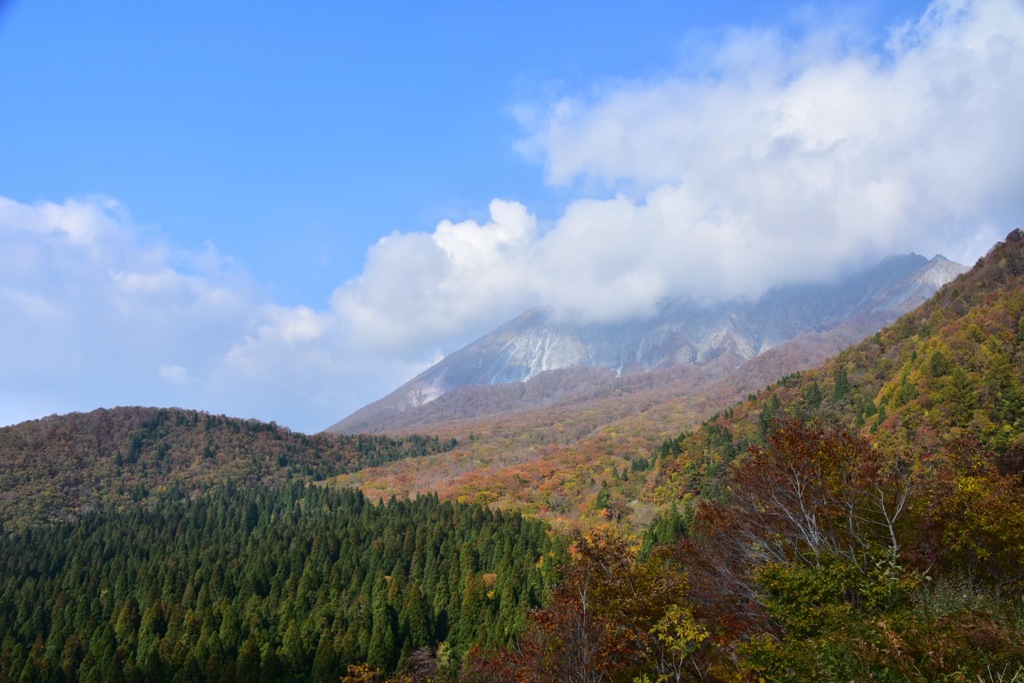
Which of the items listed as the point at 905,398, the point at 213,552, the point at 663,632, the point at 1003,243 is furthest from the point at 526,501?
the point at 663,632

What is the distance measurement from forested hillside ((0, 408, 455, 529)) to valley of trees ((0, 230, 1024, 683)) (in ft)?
3.83

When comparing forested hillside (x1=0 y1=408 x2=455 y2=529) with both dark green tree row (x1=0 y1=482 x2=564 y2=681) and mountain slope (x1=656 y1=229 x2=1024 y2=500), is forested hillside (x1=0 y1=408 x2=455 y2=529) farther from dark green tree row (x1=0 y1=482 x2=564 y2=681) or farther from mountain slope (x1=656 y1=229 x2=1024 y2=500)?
mountain slope (x1=656 y1=229 x2=1024 y2=500)

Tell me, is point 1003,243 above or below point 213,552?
above

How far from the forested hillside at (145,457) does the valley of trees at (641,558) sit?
117cm

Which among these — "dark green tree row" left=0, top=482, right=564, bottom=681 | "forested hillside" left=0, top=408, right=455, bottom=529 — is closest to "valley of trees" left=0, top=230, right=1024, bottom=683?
"dark green tree row" left=0, top=482, right=564, bottom=681

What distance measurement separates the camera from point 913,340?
6262 centimetres

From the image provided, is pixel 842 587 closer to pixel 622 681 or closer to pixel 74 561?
pixel 622 681

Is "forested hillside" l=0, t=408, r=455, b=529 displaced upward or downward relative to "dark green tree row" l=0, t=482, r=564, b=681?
upward

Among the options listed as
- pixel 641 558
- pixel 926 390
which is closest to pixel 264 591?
pixel 641 558

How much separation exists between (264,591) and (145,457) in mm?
76185

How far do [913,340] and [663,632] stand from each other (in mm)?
62541

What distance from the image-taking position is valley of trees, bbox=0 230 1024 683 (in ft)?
46.1

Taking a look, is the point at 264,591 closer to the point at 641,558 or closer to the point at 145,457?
the point at 641,558

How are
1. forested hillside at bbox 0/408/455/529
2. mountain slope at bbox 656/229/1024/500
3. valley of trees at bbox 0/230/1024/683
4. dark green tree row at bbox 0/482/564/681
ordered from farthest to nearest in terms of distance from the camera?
forested hillside at bbox 0/408/455/529 < dark green tree row at bbox 0/482/564/681 < mountain slope at bbox 656/229/1024/500 < valley of trees at bbox 0/230/1024/683
